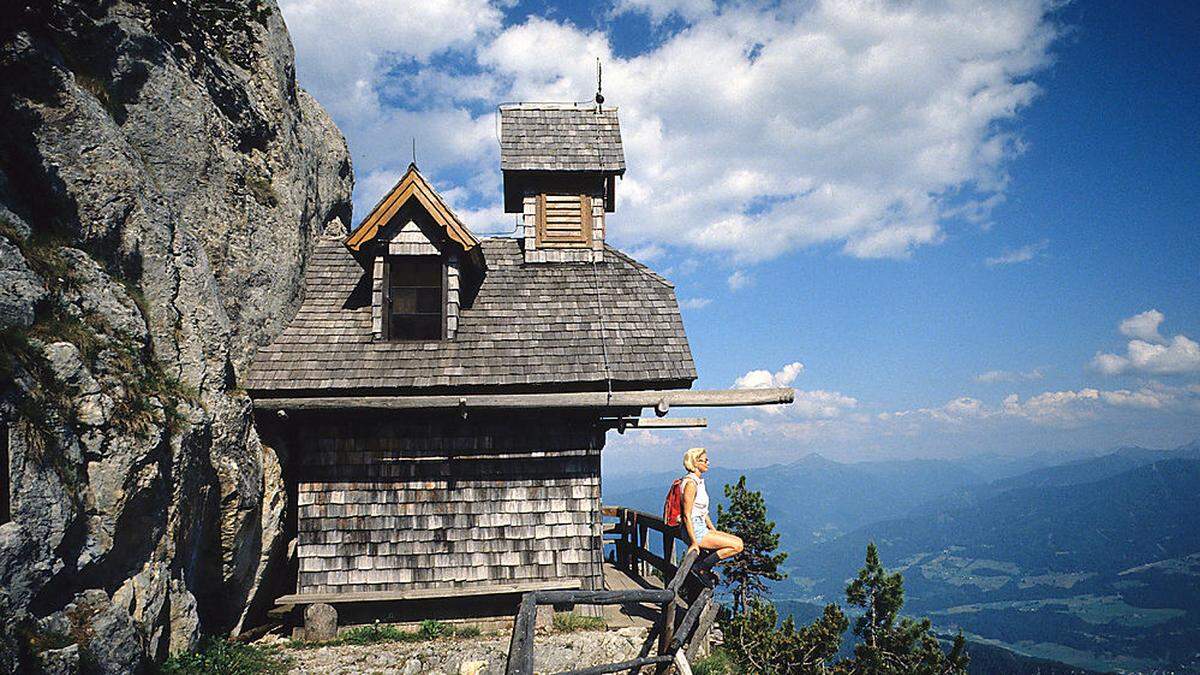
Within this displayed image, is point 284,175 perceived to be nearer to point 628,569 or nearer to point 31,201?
point 31,201

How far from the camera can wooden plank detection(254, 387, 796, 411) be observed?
397 inches

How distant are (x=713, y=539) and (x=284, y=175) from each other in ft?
33.6

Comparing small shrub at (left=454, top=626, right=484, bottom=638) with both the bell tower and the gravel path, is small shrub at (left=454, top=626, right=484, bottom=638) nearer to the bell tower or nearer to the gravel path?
the gravel path

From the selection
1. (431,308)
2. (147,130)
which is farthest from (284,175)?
(431,308)

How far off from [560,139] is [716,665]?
11111 mm

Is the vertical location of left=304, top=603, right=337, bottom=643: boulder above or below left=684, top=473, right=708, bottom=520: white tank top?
below

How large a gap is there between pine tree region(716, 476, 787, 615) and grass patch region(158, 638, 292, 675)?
8.81 metres

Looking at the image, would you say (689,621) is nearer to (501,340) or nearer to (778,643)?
(778,643)

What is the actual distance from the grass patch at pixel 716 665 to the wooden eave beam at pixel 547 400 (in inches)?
152

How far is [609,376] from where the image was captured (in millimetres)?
10914

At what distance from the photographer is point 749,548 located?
15.8 metres

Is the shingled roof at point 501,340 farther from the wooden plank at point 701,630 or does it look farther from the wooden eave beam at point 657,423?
the wooden plank at point 701,630

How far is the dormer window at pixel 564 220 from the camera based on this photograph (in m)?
14.3

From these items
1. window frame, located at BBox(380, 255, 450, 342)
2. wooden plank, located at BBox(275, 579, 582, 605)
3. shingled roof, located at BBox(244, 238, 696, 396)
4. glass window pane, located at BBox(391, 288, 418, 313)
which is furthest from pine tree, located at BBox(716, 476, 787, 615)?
glass window pane, located at BBox(391, 288, 418, 313)
